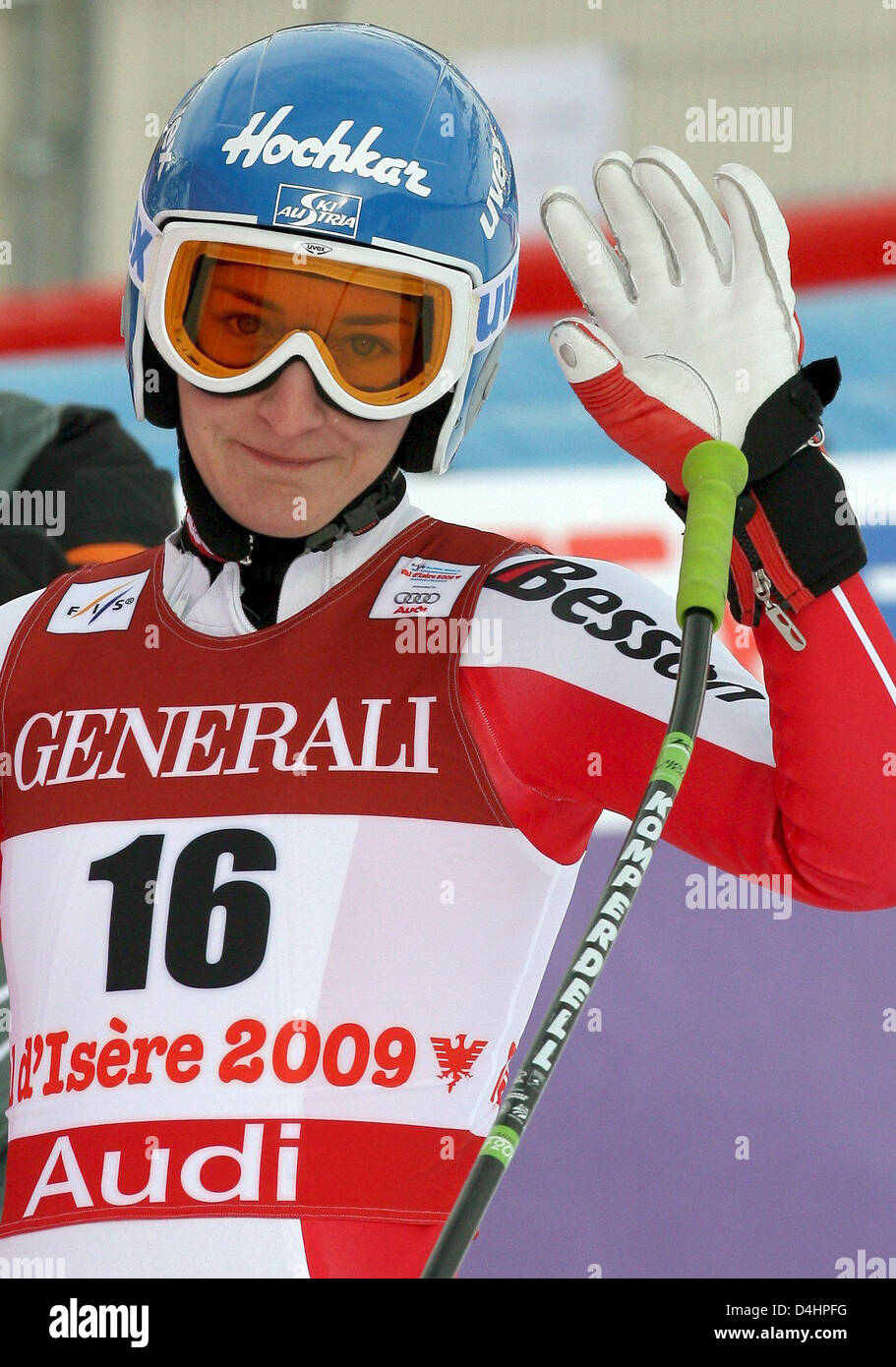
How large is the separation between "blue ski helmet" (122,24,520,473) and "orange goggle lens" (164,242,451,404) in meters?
0.03

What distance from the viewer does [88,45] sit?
24.1 feet

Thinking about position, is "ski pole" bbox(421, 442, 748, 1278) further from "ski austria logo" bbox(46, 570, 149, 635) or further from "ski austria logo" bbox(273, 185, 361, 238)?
"ski austria logo" bbox(46, 570, 149, 635)

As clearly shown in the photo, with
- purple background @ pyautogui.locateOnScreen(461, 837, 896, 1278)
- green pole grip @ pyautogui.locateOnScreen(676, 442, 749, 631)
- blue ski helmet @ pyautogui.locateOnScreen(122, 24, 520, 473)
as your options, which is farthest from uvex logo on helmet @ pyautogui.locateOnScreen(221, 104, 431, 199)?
purple background @ pyautogui.locateOnScreen(461, 837, 896, 1278)

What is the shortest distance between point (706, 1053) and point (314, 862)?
946 mm

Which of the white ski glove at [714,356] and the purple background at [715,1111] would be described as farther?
the purple background at [715,1111]

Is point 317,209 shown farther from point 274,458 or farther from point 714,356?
point 714,356

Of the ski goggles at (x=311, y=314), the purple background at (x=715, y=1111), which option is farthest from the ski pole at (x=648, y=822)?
the purple background at (x=715, y=1111)

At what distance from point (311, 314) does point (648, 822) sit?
55 cm

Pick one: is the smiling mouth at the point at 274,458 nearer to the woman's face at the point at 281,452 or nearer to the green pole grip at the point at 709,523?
the woman's face at the point at 281,452

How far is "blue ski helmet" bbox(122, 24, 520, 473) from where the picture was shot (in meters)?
1.50

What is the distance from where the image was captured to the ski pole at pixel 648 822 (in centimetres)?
100
